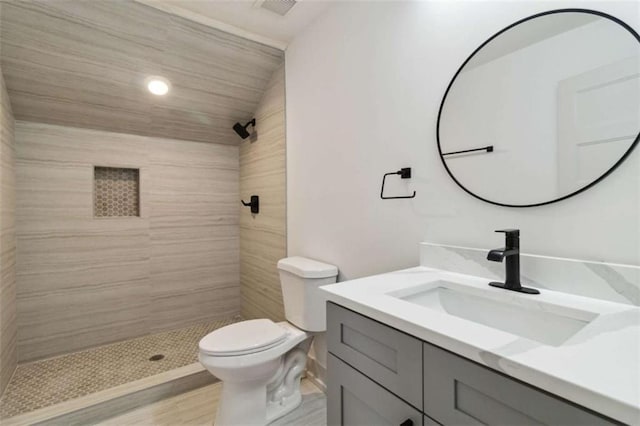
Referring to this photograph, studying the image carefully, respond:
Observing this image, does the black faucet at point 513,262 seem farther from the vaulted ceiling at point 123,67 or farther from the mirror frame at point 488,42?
the vaulted ceiling at point 123,67

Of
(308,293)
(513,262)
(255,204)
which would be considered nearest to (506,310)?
(513,262)

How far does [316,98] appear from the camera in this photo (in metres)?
1.98

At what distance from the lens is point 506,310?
941 millimetres

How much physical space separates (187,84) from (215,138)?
0.60m

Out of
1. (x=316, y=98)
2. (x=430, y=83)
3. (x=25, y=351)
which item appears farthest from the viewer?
(x=25, y=351)

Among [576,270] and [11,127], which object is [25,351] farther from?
[576,270]

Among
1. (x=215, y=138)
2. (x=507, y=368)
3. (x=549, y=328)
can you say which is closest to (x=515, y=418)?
(x=507, y=368)

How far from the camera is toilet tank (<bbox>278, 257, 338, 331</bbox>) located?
175 cm

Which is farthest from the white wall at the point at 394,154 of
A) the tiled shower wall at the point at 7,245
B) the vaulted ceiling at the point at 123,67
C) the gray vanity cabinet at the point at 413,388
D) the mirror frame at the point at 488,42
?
the tiled shower wall at the point at 7,245

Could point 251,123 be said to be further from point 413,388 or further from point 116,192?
point 413,388

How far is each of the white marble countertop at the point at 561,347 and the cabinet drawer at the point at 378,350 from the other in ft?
0.10

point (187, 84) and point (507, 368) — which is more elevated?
point (187, 84)

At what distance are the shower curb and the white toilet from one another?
449 millimetres

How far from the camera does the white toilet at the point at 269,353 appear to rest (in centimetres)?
147
